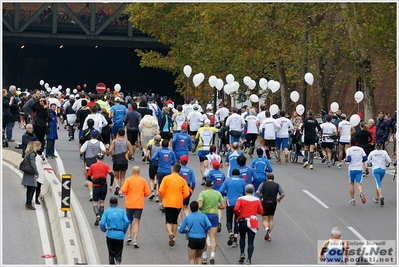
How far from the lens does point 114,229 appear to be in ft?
49.4

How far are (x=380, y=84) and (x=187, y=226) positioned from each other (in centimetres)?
3488

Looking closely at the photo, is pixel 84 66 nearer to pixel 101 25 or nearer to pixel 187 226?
pixel 101 25

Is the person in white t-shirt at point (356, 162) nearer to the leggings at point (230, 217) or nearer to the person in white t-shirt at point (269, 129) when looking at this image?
the leggings at point (230, 217)

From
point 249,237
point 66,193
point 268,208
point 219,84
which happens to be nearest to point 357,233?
point 268,208


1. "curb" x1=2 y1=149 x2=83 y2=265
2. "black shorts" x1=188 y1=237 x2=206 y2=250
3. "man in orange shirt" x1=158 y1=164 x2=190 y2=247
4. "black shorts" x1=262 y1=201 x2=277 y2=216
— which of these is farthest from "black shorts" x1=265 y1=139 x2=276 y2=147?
→ "black shorts" x1=188 y1=237 x2=206 y2=250

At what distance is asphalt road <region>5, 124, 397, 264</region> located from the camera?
656 inches

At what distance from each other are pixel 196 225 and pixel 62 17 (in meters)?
51.1

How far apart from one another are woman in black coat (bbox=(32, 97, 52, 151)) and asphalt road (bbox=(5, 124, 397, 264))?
1.07m

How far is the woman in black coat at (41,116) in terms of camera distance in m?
24.7

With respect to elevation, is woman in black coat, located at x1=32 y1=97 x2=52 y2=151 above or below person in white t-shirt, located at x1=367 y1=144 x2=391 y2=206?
above

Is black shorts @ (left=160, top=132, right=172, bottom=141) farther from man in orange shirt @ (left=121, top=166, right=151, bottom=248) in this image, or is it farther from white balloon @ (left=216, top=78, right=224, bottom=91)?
man in orange shirt @ (left=121, top=166, right=151, bottom=248)

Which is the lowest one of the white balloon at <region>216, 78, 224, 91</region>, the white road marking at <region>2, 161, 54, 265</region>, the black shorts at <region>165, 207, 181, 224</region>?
the white road marking at <region>2, 161, 54, 265</region>

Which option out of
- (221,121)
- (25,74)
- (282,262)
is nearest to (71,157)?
(221,121)

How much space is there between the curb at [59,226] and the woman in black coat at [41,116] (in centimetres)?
157
